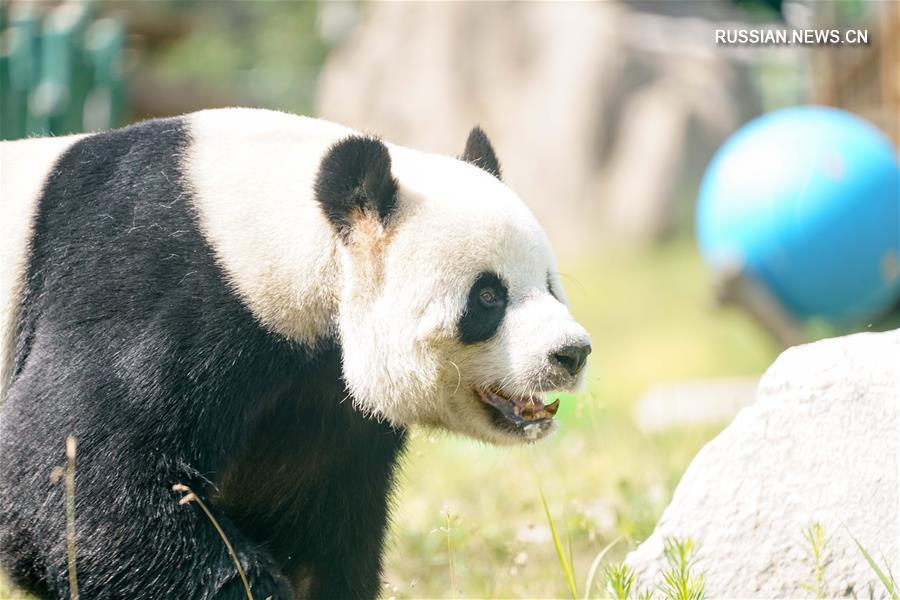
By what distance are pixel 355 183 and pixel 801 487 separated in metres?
1.57

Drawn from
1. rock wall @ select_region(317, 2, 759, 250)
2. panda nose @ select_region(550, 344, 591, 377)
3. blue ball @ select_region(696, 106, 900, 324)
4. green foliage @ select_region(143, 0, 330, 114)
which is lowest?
green foliage @ select_region(143, 0, 330, 114)

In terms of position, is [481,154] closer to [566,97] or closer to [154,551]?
[154,551]

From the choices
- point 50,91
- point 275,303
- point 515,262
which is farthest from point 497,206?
point 50,91

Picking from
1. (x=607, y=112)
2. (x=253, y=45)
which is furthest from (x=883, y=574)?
(x=253, y=45)

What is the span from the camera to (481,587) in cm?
432

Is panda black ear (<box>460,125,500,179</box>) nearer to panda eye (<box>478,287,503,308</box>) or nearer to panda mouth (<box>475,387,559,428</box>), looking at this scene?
panda eye (<box>478,287,503,308</box>)

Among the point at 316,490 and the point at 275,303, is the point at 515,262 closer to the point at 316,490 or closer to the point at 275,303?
the point at 275,303

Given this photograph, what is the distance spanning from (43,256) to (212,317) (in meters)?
0.63

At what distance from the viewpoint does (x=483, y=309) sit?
3406 millimetres

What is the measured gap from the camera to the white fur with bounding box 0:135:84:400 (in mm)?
3543

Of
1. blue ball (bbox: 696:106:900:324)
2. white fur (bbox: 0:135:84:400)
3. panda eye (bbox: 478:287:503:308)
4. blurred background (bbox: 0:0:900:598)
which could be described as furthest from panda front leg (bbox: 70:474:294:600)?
blue ball (bbox: 696:106:900:324)

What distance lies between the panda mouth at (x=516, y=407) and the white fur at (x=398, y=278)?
5 centimetres

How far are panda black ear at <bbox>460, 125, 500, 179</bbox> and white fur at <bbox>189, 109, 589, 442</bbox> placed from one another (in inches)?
18.0

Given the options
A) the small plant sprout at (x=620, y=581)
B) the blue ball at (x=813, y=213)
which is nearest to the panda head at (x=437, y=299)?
the small plant sprout at (x=620, y=581)
